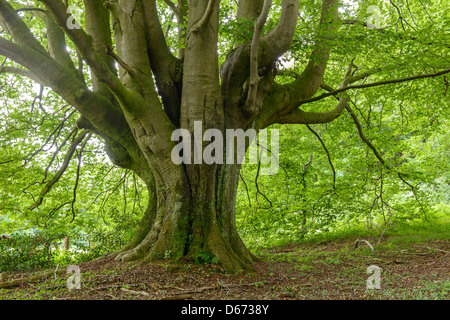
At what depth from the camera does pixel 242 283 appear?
3.89 meters

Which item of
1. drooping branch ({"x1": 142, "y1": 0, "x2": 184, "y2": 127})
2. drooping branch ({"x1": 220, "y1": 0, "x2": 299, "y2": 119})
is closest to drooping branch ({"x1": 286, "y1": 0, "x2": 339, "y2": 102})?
drooping branch ({"x1": 220, "y1": 0, "x2": 299, "y2": 119})

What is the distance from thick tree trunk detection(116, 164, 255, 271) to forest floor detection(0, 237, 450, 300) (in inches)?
8.8

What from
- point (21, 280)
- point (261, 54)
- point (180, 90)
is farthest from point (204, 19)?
point (21, 280)

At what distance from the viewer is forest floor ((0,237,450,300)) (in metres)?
3.36

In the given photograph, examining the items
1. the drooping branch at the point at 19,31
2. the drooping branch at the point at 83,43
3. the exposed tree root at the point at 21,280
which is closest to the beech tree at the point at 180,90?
the drooping branch at the point at 19,31

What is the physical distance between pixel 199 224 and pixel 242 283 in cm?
107

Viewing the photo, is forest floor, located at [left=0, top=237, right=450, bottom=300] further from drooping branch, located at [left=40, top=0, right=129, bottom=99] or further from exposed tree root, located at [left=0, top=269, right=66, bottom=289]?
drooping branch, located at [left=40, top=0, right=129, bottom=99]

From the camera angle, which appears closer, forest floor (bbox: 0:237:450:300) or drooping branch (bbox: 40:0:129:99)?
drooping branch (bbox: 40:0:129:99)

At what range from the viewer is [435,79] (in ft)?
22.4

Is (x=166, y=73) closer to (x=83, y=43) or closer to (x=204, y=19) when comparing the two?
(x=204, y=19)

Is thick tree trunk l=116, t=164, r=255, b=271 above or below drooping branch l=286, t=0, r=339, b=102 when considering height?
below

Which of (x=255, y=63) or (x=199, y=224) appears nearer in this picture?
(x=255, y=63)
